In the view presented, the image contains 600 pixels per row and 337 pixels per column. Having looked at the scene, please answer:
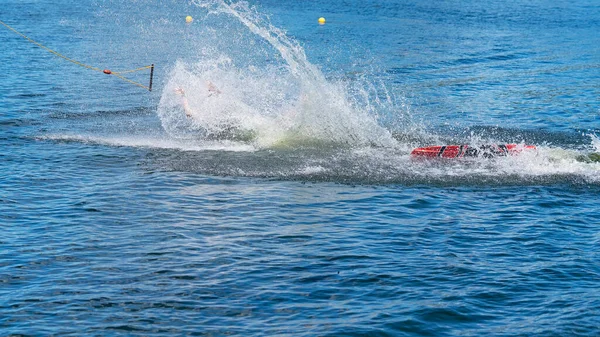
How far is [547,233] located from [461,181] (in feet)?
13.6

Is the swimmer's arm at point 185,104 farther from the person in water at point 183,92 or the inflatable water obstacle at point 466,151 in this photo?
the inflatable water obstacle at point 466,151

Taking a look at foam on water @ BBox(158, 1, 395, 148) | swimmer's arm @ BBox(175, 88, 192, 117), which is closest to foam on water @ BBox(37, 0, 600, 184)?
foam on water @ BBox(158, 1, 395, 148)

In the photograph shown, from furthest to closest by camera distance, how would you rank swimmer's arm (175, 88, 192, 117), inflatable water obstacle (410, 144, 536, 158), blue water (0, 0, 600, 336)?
swimmer's arm (175, 88, 192, 117) → inflatable water obstacle (410, 144, 536, 158) → blue water (0, 0, 600, 336)

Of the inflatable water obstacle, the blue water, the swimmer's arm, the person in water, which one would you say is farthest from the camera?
the person in water

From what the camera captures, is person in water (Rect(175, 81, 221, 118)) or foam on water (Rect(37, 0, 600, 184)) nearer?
foam on water (Rect(37, 0, 600, 184))

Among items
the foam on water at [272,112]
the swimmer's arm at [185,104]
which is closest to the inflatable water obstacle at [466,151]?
the foam on water at [272,112]

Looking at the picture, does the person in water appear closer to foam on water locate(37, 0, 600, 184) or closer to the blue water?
foam on water locate(37, 0, 600, 184)

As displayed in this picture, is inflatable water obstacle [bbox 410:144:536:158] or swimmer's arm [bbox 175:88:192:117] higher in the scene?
inflatable water obstacle [bbox 410:144:536:158]

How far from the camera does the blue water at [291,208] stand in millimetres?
14805

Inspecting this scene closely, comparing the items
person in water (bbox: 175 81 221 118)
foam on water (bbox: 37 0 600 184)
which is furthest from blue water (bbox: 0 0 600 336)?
person in water (bbox: 175 81 221 118)

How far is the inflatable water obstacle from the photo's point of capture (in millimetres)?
25062

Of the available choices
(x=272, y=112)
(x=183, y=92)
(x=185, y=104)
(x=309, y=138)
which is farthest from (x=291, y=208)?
(x=183, y=92)

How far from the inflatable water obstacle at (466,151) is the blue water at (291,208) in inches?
12.8

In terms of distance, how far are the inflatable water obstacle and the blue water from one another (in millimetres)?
324
